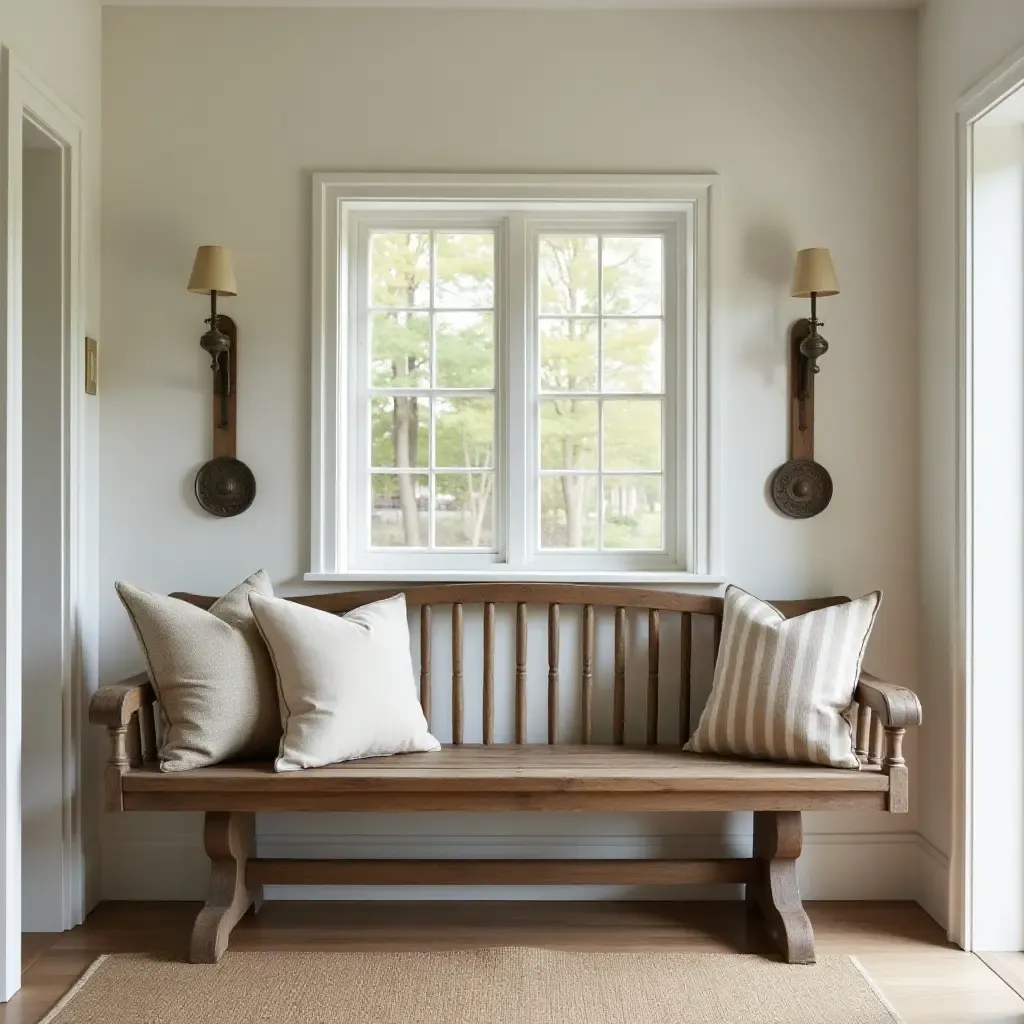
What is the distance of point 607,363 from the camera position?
327 cm

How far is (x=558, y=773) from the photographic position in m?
2.57

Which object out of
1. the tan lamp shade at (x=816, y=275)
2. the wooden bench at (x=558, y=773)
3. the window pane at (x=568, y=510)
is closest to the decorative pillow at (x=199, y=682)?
the wooden bench at (x=558, y=773)

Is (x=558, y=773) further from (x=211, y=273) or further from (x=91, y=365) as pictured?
(x=91, y=365)

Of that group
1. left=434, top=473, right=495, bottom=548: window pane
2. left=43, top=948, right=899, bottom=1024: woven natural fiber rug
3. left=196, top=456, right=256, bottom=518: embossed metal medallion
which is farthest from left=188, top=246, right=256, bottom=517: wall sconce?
A: left=43, top=948, right=899, bottom=1024: woven natural fiber rug

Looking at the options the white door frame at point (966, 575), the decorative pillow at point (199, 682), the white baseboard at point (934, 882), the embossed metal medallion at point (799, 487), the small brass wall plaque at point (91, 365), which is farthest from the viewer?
the embossed metal medallion at point (799, 487)

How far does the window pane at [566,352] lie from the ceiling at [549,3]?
93 cm

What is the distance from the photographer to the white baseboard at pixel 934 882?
2.88 meters

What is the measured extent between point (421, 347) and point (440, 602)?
833mm

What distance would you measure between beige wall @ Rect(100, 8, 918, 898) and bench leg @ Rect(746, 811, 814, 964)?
343 mm

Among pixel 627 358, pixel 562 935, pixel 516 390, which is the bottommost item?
pixel 562 935

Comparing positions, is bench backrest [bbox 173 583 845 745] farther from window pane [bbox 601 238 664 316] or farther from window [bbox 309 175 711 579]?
window pane [bbox 601 238 664 316]

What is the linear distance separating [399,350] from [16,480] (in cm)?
123

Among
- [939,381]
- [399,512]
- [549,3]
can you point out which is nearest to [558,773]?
[399,512]

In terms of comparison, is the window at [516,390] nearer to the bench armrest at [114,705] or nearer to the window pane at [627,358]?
the window pane at [627,358]
